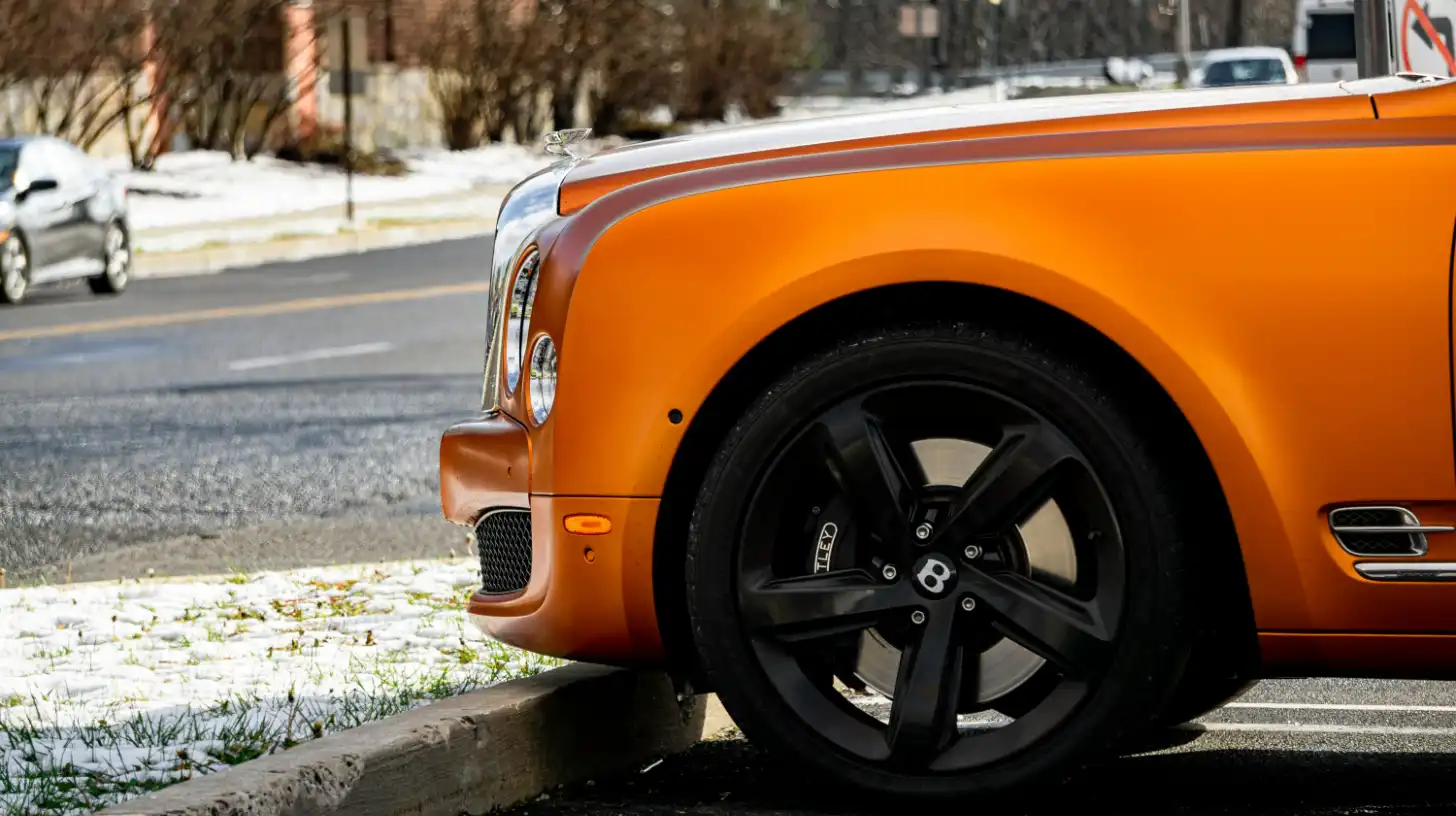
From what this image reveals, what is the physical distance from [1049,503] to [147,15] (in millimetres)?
32413

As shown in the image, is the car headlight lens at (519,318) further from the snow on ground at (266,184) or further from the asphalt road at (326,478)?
the snow on ground at (266,184)

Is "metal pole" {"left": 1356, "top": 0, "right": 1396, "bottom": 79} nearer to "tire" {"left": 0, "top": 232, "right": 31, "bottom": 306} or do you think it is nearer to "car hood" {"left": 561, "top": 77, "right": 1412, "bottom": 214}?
"car hood" {"left": 561, "top": 77, "right": 1412, "bottom": 214}

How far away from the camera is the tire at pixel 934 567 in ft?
13.4

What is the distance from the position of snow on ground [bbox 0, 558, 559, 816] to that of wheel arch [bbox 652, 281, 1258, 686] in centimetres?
71

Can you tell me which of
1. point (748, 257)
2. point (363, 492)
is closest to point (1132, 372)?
point (748, 257)

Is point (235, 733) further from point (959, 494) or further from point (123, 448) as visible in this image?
point (123, 448)

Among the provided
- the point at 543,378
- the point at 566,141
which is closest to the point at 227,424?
the point at 566,141

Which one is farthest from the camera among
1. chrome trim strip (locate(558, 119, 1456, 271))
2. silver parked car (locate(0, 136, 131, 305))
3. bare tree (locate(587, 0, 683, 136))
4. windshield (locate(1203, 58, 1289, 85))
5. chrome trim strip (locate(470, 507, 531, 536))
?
bare tree (locate(587, 0, 683, 136))

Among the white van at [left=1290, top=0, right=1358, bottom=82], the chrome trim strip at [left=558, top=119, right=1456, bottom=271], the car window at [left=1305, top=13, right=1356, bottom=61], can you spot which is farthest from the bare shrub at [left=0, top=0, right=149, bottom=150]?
the chrome trim strip at [left=558, top=119, right=1456, bottom=271]

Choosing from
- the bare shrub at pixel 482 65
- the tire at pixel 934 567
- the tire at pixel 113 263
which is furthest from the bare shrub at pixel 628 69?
the tire at pixel 934 567

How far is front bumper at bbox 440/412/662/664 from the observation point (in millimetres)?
4316

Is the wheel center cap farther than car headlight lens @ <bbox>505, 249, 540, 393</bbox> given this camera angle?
No

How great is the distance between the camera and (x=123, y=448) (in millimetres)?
11750

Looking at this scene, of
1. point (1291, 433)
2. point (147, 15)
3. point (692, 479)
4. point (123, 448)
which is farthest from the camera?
point (147, 15)
